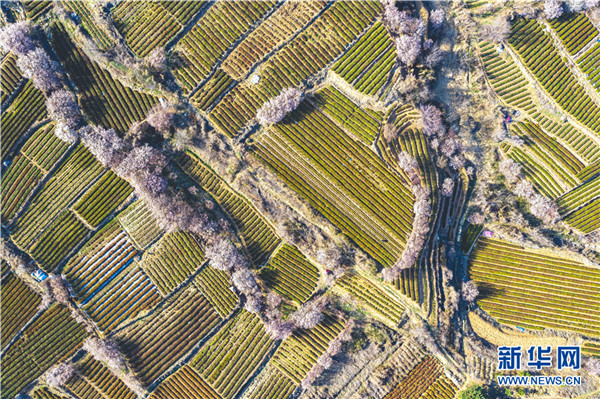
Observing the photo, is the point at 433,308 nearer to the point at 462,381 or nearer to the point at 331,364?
the point at 462,381

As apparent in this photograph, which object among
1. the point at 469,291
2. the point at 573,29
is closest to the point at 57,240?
the point at 469,291

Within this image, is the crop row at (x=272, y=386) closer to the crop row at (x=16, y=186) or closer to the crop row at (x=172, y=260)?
the crop row at (x=172, y=260)

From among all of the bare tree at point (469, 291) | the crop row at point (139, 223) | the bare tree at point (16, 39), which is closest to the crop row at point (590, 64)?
the bare tree at point (469, 291)

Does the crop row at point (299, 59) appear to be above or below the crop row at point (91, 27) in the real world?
above

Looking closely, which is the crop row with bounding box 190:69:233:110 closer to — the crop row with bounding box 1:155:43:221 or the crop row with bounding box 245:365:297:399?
the crop row with bounding box 1:155:43:221

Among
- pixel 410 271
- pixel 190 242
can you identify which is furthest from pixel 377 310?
pixel 190 242

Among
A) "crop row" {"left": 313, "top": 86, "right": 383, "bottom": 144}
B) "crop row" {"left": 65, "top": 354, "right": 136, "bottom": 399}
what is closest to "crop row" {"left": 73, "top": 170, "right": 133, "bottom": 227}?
"crop row" {"left": 65, "top": 354, "right": 136, "bottom": 399}
